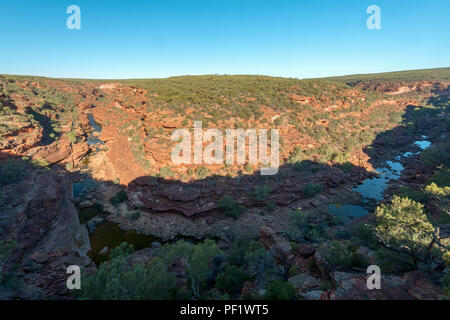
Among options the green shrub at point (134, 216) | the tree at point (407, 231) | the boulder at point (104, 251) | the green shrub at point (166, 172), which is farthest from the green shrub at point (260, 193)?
the boulder at point (104, 251)

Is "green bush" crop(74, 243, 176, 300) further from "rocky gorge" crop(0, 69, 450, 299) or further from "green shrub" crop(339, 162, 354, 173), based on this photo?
"green shrub" crop(339, 162, 354, 173)

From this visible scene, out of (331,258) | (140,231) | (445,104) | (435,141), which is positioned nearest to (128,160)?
(140,231)

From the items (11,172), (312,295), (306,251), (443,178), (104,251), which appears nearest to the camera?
(312,295)

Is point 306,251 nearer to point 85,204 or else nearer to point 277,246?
point 277,246

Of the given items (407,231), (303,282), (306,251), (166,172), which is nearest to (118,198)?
(166,172)

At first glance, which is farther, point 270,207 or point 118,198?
point 118,198

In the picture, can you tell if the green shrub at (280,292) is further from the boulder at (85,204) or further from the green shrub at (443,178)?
the boulder at (85,204)
